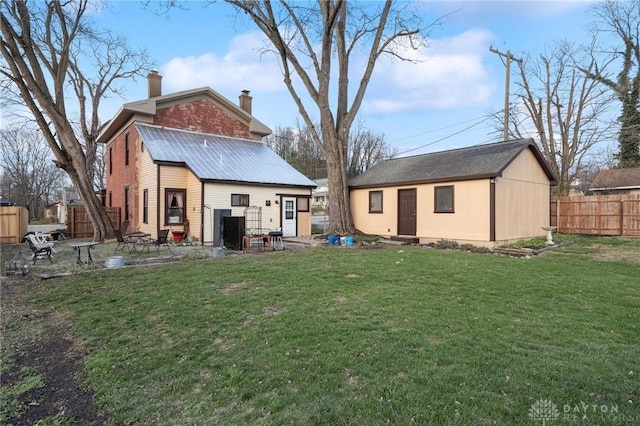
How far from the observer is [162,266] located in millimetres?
8859

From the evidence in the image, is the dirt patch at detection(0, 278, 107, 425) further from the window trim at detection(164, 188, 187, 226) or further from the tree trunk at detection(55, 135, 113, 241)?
the tree trunk at detection(55, 135, 113, 241)

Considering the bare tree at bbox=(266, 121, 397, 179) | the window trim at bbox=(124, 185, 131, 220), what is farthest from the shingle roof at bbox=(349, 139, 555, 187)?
the bare tree at bbox=(266, 121, 397, 179)

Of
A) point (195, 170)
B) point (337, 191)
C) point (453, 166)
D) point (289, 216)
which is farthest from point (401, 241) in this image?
point (195, 170)

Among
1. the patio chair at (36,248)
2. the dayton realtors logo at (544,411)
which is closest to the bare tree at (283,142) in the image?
the patio chair at (36,248)

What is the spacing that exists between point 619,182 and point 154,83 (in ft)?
110

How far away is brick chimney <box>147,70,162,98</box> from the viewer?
18.9 metres

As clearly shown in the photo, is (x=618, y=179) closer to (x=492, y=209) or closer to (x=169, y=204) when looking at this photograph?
(x=492, y=209)

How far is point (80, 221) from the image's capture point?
19297 mm

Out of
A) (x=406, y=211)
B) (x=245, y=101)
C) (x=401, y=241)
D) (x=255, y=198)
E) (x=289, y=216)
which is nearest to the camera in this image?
(x=401, y=241)

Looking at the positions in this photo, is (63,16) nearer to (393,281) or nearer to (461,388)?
(393,281)

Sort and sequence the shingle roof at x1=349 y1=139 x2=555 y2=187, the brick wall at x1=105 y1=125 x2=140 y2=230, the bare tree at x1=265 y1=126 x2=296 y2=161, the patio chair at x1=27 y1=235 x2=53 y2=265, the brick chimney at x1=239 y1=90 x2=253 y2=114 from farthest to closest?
the bare tree at x1=265 y1=126 x2=296 y2=161 < the brick chimney at x1=239 y1=90 x2=253 y2=114 < the brick wall at x1=105 y1=125 x2=140 y2=230 < the shingle roof at x1=349 y1=139 x2=555 y2=187 < the patio chair at x1=27 y1=235 x2=53 y2=265

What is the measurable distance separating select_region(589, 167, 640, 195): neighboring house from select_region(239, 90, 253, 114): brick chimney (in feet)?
90.4

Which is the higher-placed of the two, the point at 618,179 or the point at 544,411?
the point at 618,179

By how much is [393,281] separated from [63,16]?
692 inches
